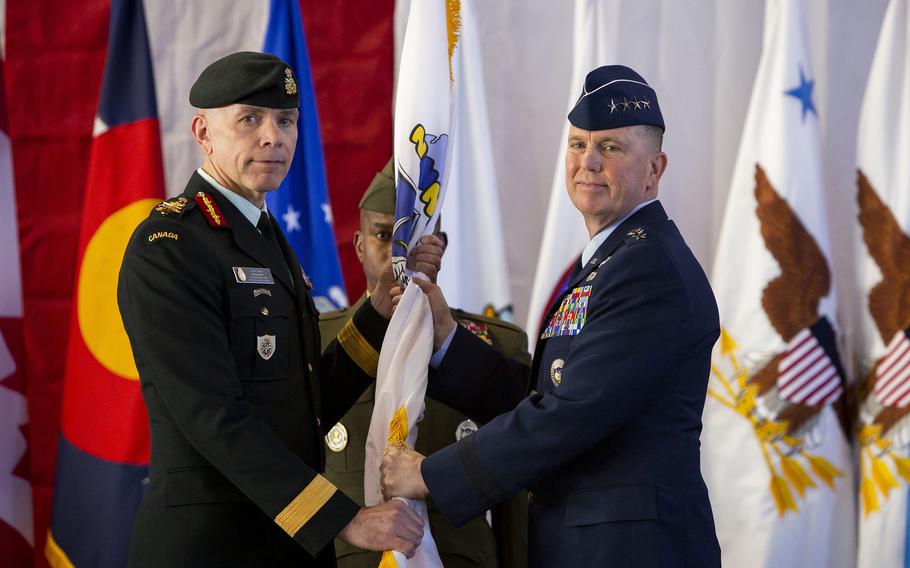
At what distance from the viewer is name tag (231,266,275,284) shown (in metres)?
2.02

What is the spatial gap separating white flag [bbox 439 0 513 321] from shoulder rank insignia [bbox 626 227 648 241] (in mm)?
1507

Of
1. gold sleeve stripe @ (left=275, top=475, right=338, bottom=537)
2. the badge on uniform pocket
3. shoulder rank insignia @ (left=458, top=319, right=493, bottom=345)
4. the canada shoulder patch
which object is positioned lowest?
gold sleeve stripe @ (left=275, top=475, right=338, bottom=537)

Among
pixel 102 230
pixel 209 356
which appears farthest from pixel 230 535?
pixel 102 230

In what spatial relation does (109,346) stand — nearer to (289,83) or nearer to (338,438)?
(338,438)

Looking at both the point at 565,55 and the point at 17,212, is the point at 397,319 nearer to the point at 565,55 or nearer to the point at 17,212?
the point at 565,55

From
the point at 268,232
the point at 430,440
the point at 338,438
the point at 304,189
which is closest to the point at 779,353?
the point at 430,440

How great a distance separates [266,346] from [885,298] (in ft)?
7.45

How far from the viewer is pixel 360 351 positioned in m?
2.48

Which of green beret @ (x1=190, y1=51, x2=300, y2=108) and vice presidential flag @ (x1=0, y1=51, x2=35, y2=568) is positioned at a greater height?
green beret @ (x1=190, y1=51, x2=300, y2=108)

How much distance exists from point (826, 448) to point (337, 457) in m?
1.74

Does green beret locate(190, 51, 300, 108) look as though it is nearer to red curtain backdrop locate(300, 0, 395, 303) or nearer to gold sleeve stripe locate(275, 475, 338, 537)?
gold sleeve stripe locate(275, 475, 338, 537)

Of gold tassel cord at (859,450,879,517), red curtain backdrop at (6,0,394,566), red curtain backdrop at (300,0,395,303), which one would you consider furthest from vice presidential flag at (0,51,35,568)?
gold tassel cord at (859,450,879,517)

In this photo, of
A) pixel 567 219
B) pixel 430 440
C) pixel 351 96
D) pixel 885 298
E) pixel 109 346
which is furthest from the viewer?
pixel 351 96

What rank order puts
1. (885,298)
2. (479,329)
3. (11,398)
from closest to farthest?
1. (479,329)
2. (885,298)
3. (11,398)
